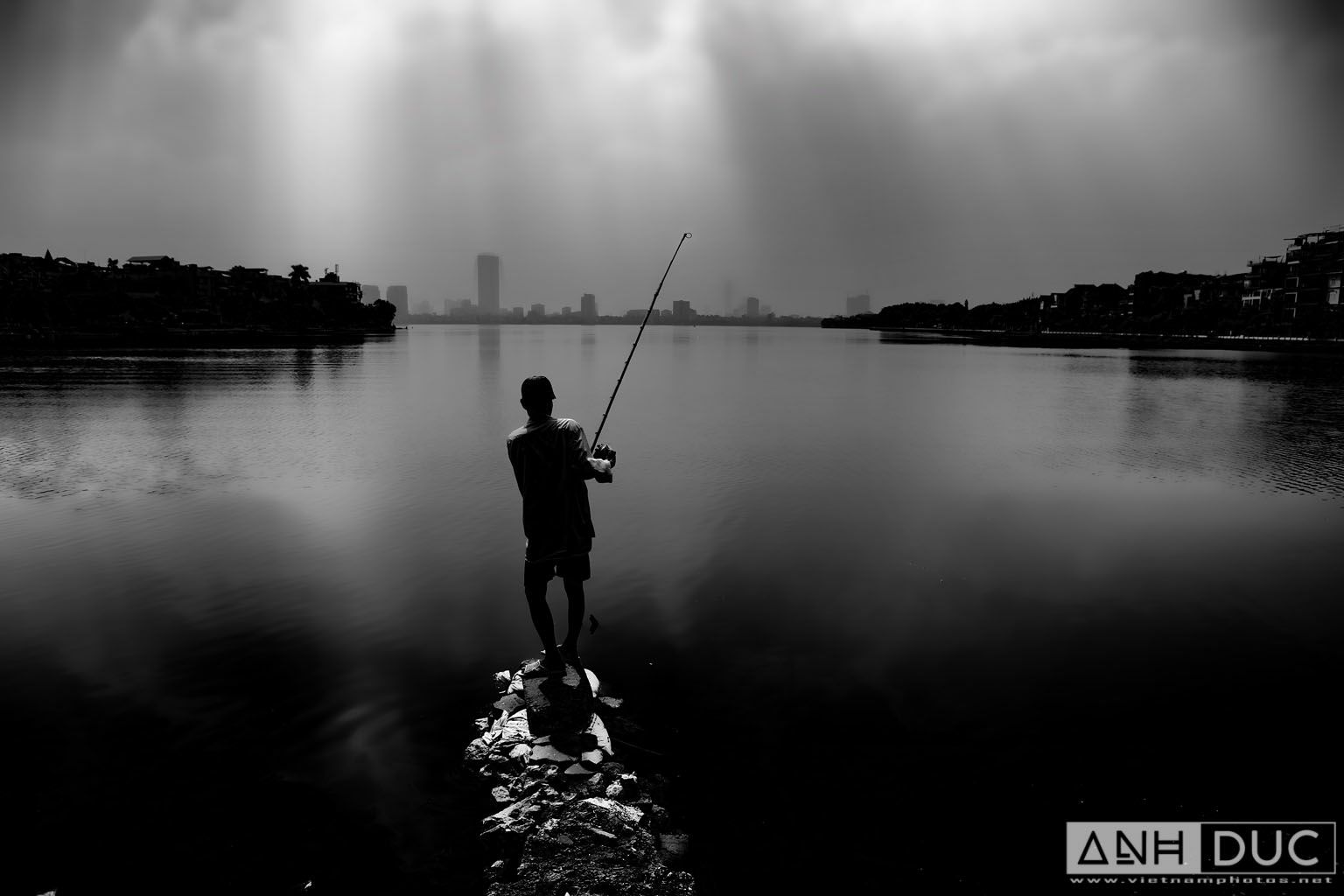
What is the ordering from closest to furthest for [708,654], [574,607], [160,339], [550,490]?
[550,490] < [574,607] < [708,654] < [160,339]

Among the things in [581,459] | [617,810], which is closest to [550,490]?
Result: [581,459]

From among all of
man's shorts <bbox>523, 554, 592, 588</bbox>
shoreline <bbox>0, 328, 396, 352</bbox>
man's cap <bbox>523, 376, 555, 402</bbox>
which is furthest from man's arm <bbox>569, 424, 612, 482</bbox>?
shoreline <bbox>0, 328, 396, 352</bbox>

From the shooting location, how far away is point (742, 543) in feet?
48.0

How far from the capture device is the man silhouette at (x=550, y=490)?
7082mm

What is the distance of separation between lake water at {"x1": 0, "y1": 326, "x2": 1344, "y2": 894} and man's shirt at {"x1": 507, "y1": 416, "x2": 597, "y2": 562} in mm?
2099

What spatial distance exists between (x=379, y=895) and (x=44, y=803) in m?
3.21

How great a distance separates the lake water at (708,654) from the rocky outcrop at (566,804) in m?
0.30

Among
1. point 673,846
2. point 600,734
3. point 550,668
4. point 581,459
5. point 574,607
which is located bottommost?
point 673,846

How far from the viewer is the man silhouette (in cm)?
708

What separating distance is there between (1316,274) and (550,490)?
168m

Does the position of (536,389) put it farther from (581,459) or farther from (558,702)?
(558,702)

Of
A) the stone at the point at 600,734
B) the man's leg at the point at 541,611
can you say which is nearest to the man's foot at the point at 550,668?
the man's leg at the point at 541,611

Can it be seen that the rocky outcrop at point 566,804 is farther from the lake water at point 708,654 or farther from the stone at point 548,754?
the lake water at point 708,654

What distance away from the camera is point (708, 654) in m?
9.28
